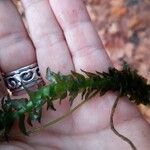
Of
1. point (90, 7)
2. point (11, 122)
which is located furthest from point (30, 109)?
point (90, 7)

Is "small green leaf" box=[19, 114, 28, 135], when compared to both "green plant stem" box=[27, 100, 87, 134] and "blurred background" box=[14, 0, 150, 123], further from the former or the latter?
"blurred background" box=[14, 0, 150, 123]

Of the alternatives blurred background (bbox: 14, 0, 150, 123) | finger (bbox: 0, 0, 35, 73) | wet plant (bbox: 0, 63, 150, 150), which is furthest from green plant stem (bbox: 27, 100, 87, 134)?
blurred background (bbox: 14, 0, 150, 123)

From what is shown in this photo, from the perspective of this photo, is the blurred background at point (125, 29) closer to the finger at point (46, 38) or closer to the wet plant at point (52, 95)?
the finger at point (46, 38)

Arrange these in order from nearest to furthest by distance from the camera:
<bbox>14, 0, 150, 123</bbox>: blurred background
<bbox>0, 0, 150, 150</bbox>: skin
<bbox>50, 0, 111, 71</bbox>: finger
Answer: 1. <bbox>0, 0, 150, 150</bbox>: skin
2. <bbox>50, 0, 111, 71</bbox>: finger
3. <bbox>14, 0, 150, 123</bbox>: blurred background

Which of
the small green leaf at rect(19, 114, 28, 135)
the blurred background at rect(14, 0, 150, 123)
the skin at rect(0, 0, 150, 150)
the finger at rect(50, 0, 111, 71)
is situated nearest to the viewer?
the small green leaf at rect(19, 114, 28, 135)

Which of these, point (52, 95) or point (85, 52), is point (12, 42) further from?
point (52, 95)

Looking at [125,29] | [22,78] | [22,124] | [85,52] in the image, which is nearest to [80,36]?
[85,52]

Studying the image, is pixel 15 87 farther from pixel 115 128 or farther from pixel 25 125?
pixel 115 128
